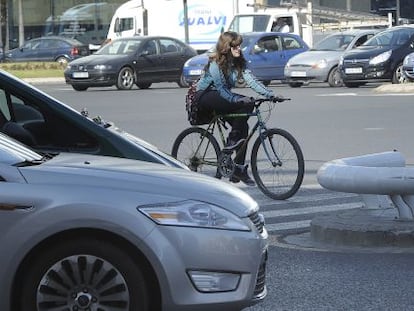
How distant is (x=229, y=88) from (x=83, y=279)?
586 cm

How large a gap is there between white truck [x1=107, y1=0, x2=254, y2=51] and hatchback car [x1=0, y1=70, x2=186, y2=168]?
111ft

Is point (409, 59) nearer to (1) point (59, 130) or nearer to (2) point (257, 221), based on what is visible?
(1) point (59, 130)

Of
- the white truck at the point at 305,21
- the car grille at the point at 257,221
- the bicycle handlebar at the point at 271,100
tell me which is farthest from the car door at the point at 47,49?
the car grille at the point at 257,221

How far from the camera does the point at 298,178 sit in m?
10.1

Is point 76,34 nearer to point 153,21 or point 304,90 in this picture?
point 153,21

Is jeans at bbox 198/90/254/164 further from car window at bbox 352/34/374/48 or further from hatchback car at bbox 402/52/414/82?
car window at bbox 352/34/374/48

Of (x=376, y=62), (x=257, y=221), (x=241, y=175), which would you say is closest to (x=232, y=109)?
(x=241, y=175)

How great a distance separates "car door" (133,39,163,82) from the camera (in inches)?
1144

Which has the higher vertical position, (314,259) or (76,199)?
(76,199)

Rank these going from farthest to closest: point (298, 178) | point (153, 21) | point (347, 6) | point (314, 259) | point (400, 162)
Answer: point (347, 6)
point (153, 21)
point (298, 178)
point (400, 162)
point (314, 259)

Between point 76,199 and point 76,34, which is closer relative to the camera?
point 76,199

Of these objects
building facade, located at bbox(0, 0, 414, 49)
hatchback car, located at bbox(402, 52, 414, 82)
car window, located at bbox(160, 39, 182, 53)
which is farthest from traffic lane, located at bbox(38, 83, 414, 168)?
building facade, located at bbox(0, 0, 414, 49)

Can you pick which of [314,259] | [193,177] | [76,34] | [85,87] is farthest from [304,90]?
[76,34]

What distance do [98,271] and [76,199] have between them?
38 cm
